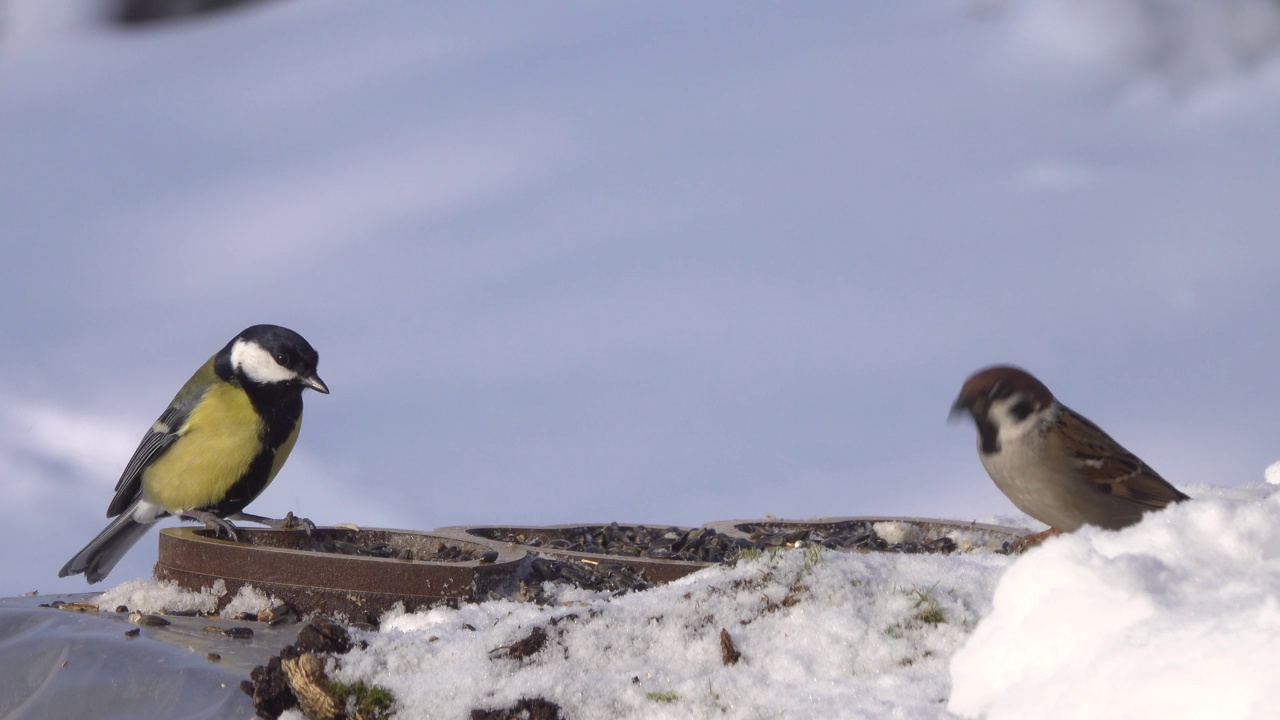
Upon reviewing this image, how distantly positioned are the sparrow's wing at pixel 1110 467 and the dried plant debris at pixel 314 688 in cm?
234

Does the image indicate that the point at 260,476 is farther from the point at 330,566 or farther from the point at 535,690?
the point at 535,690

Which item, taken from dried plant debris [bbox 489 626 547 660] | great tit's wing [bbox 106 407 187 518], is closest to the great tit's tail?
great tit's wing [bbox 106 407 187 518]

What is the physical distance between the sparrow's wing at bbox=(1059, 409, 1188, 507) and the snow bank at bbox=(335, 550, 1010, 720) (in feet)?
2.42

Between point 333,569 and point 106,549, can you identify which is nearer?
point 333,569

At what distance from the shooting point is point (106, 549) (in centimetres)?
584

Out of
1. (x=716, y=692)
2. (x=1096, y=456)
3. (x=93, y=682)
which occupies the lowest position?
(x=93, y=682)

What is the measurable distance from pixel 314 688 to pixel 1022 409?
7.82 ft

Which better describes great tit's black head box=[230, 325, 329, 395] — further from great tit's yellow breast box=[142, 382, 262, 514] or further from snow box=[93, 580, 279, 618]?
snow box=[93, 580, 279, 618]

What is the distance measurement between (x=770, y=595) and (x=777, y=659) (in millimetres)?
302

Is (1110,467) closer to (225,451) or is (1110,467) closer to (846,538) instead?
(846,538)

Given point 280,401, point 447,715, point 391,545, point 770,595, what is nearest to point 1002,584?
point 770,595

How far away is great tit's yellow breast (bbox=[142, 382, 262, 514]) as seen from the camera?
5.24 m

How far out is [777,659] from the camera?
2.80 meters

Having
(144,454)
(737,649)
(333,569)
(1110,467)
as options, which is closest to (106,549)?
(144,454)
